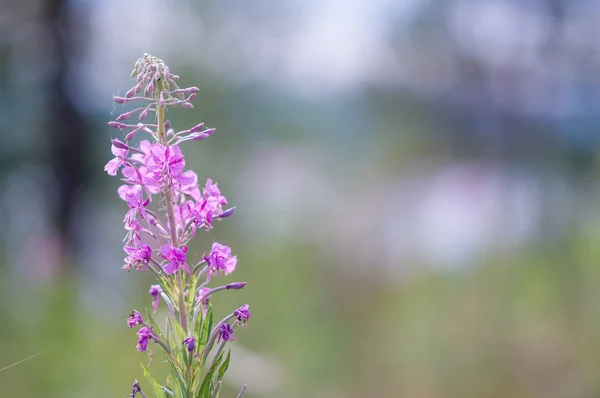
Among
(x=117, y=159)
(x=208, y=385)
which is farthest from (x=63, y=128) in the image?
(x=208, y=385)

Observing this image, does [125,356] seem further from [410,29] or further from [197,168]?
[410,29]

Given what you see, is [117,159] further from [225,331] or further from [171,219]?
[225,331]

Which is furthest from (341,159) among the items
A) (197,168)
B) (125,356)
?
(125,356)

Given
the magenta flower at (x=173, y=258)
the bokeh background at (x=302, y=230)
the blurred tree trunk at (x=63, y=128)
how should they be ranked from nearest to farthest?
1. the magenta flower at (x=173, y=258)
2. the bokeh background at (x=302, y=230)
3. the blurred tree trunk at (x=63, y=128)

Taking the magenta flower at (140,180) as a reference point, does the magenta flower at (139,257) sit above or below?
below

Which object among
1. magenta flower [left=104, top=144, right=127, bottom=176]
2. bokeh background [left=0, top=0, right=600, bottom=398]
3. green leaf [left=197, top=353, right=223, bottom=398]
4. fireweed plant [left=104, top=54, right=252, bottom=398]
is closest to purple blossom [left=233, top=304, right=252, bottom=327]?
fireweed plant [left=104, top=54, right=252, bottom=398]

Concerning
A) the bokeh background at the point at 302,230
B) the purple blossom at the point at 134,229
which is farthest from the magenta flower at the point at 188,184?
the bokeh background at the point at 302,230

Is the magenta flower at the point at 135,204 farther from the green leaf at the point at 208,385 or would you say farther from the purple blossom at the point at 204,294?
the green leaf at the point at 208,385
